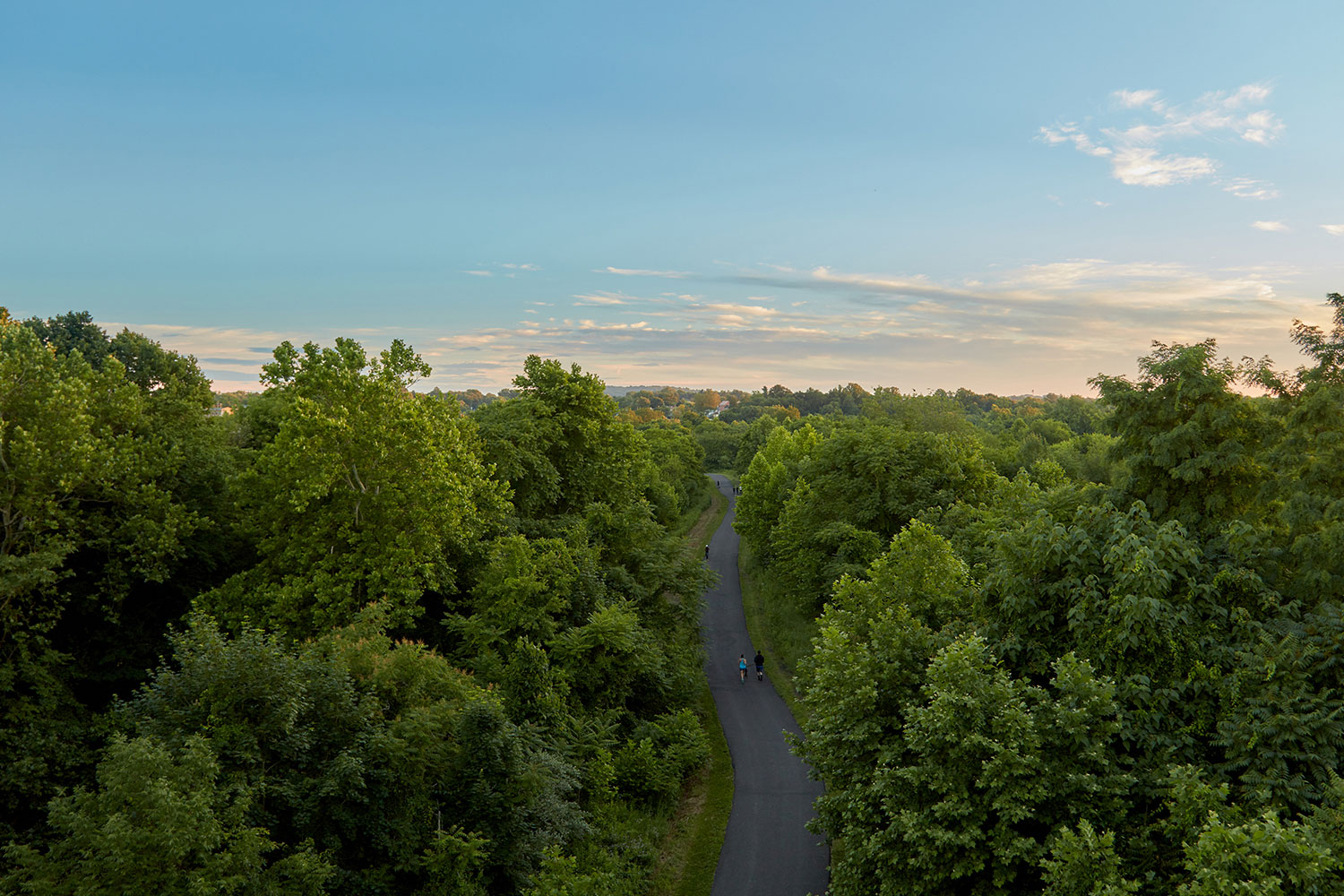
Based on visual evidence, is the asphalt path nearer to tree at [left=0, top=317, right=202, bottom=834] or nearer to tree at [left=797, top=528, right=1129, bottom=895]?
tree at [left=797, top=528, right=1129, bottom=895]

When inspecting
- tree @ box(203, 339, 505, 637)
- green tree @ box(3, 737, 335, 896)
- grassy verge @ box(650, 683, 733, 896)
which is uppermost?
tree @ box(203, 339, 505, 637)

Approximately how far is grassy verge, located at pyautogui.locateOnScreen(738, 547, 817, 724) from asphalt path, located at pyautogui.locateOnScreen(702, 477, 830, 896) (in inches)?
28.9

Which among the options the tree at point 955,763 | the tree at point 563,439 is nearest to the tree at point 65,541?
the tree at point 563,439

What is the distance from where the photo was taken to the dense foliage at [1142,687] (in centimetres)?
1170

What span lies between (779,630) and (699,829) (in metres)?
20.4

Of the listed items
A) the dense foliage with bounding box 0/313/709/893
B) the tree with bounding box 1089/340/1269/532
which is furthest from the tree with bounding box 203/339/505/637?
the tree with bounding box 1089/340/1269/532

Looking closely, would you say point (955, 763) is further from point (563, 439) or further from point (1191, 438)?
point (563, 439)

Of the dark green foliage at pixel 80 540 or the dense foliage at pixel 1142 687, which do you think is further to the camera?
the dark green foliage at pixel 80 540

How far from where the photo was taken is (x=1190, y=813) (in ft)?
37.6

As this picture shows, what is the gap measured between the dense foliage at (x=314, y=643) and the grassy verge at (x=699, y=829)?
62 centimetres

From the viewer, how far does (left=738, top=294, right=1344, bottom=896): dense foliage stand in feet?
38.4

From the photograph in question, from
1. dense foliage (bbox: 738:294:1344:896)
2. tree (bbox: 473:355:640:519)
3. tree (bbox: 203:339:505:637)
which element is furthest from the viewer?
tree (bbox: 473:355:640:519)

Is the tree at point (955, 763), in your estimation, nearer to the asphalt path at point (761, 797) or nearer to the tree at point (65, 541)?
the asphalt path at point (761, 797)

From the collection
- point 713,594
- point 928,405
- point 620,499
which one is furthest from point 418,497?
point 928,405
